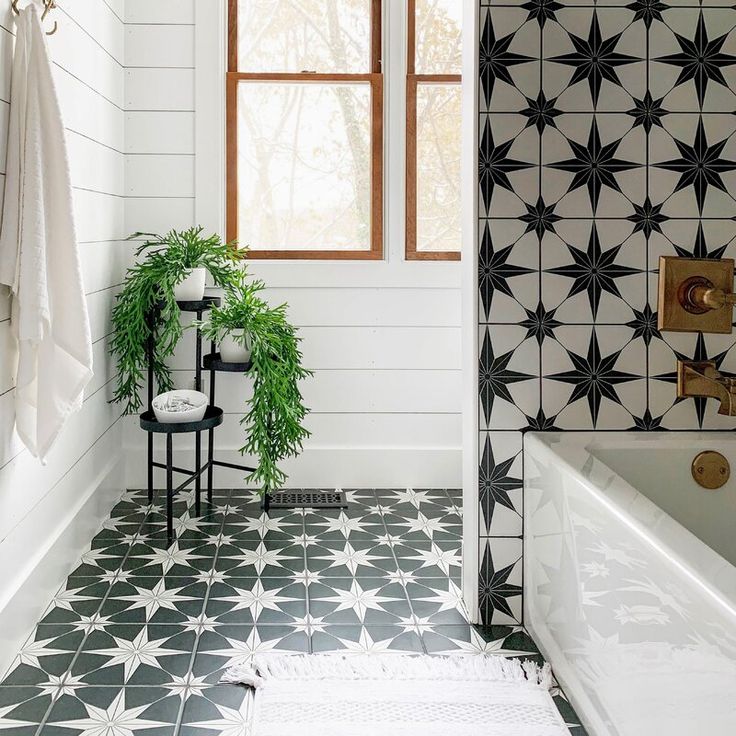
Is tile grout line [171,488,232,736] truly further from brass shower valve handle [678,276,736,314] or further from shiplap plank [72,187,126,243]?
brass shower valve handle [678,276,736,314]

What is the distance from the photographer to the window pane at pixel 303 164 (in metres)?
3.61

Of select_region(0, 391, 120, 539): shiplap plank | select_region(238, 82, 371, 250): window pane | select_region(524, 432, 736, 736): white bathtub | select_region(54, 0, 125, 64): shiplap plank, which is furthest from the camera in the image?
select_region(238, 82, 371, 250): window pane

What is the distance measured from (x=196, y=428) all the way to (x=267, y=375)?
1.06ft

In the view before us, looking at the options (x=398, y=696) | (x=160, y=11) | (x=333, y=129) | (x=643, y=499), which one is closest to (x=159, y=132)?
(x=160, y=11)

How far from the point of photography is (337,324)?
3664 millimetres

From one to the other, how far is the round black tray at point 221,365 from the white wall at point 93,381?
0.40m

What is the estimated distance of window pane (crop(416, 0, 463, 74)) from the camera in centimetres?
362

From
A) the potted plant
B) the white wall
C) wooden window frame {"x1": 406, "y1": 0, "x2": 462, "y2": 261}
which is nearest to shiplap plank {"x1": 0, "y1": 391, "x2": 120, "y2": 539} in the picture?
the white wall

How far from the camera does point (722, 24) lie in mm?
2258

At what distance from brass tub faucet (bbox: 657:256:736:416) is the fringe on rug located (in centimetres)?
85

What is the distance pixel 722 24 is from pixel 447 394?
188 centimetres

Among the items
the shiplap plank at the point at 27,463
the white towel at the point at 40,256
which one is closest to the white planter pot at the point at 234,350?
the shiplap plank at the point at 27,463

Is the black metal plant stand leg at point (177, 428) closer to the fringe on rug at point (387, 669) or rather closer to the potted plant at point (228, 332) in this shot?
the potted plant at point (228, 332)

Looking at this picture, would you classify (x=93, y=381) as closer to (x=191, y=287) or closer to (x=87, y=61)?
(x=191, y=287)
